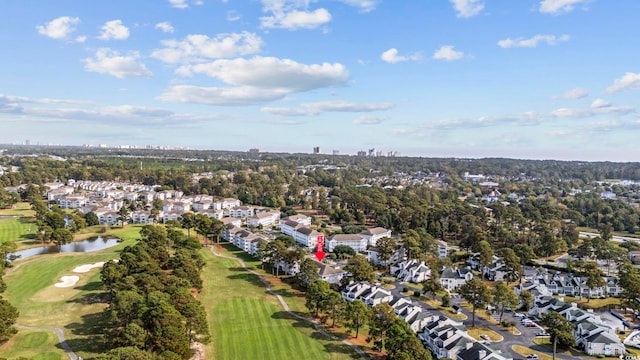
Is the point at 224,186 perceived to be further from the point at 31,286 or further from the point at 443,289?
the point at 443,289

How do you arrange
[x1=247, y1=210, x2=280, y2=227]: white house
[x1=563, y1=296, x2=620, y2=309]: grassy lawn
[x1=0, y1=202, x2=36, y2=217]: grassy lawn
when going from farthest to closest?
1. [x1=0, y1=202, x2=36, y2=217]: grassy lawn
2. [x1=247, y1=210, x2=280, y2=227]: white house
3. [x1=563, y1=296, x2=620, y2=309]: grassy lawn

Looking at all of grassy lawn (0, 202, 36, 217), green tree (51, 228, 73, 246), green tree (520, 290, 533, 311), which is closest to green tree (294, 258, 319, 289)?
green tree (520, 290, 533, 311)

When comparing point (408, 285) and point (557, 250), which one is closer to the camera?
point (408, 285)

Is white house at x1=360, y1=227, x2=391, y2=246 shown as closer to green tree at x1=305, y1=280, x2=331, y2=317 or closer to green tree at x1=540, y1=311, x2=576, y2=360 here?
green tree at x1=305, y1=280, x2=331, y2=317

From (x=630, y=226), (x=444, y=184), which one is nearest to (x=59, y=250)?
(x=630, y=226)

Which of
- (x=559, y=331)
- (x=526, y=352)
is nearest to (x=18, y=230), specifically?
(x=526, y=352)

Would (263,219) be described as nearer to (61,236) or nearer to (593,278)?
(61,236)

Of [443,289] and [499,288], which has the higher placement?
[499,288]
